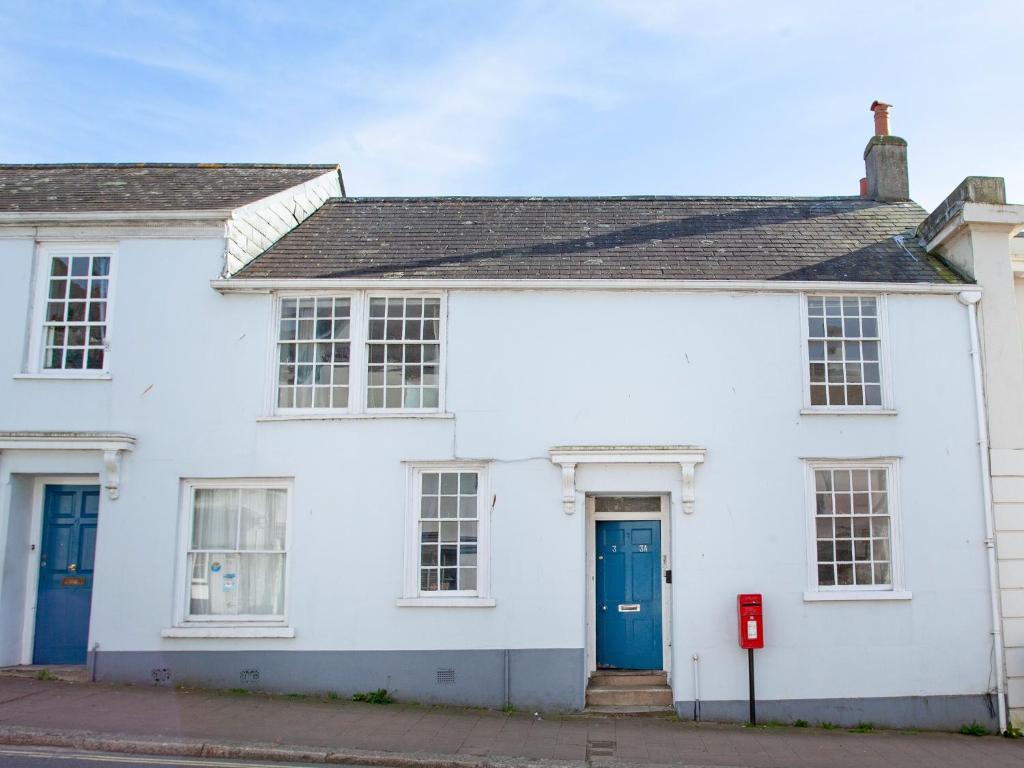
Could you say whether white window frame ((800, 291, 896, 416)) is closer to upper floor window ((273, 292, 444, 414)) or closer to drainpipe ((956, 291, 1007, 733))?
drainpipe ((956, 291, 1007, 733))

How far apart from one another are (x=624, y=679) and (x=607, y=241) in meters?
6.40

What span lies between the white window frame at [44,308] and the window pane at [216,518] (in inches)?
83.4

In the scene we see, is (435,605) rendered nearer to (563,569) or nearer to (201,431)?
(563,569)

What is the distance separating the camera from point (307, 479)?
10.8 meters

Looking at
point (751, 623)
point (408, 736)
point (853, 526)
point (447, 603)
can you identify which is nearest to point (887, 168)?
point (853, 526)

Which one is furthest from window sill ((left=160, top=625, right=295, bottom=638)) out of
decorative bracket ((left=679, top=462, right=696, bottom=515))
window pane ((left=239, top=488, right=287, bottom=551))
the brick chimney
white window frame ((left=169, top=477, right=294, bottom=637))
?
the brick chimney

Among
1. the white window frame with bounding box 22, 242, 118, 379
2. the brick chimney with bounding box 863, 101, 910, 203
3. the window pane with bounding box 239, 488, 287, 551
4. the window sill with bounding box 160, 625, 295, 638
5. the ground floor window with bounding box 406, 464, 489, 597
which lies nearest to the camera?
the window sill with bounding box 160, 625, 295, 638

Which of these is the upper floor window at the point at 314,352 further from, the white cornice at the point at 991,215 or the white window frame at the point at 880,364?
the white cornice at the point at 991,215

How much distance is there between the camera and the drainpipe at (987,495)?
10500mm

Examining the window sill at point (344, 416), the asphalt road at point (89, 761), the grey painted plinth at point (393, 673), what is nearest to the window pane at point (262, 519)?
the window sill at point (344, 416)

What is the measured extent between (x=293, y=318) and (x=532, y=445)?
380cm

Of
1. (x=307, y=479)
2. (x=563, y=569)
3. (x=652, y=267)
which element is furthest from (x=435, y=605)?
(x=652, y=267)

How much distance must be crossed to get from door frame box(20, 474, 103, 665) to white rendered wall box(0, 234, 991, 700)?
593 mm

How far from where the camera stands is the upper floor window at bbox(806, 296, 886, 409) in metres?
11.2
